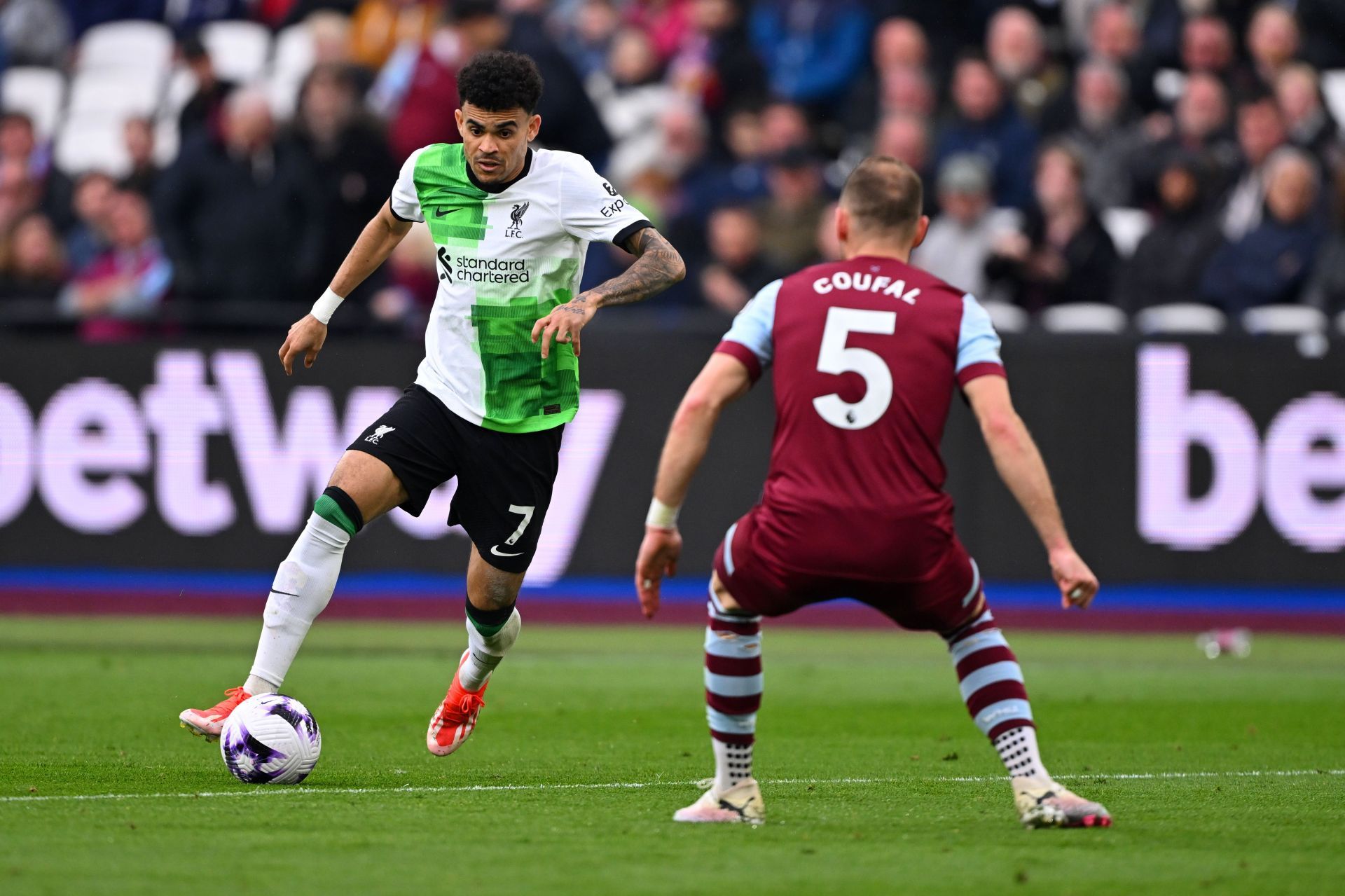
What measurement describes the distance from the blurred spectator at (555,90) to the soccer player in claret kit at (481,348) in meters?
8.16

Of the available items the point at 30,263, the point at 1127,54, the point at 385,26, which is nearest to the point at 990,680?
the point at 1127,54

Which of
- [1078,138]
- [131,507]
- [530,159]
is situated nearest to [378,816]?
[530,159]

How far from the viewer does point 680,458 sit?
5590mm

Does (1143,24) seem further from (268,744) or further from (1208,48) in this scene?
(268,744)

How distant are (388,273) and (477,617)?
8.12 meters

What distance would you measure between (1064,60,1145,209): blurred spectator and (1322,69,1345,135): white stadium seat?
1780 mm

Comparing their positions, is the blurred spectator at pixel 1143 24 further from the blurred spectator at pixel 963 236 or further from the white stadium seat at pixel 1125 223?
the blurred spectator at pixel 963 236

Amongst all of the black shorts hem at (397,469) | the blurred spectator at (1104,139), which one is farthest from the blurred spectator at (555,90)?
the black shorts hem at (397,469)

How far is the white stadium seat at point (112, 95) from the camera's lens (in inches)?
760

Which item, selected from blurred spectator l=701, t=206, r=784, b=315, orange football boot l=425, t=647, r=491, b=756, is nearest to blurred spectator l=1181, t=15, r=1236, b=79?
blurred spectator l=701, t=206, r=784, b=315

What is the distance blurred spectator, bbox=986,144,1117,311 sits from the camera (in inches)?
584

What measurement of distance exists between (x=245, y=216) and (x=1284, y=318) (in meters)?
7.88

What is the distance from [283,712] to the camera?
22.9ft

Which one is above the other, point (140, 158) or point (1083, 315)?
point (140, 158)
